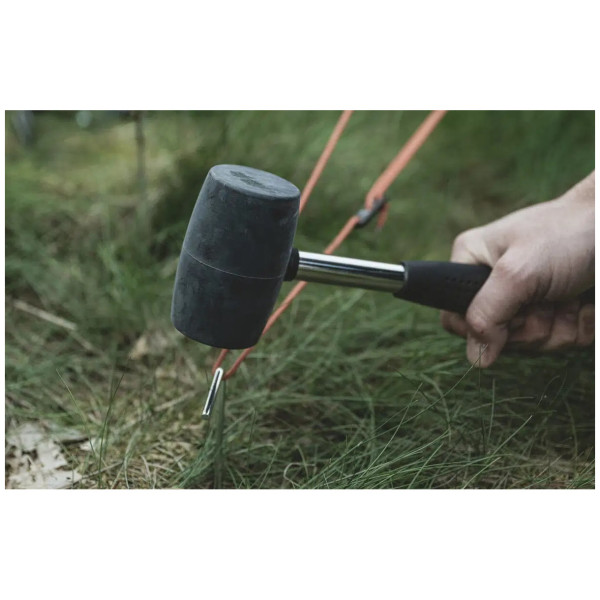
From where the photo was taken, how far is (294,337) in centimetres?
197

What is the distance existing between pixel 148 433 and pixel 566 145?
6.50 ft

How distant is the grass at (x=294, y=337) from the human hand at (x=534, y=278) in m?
0.11

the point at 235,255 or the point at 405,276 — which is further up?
the point at 235,255

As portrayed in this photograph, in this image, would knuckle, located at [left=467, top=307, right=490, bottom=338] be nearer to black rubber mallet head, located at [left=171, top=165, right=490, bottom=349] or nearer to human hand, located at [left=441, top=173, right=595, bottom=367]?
human hand, located at [left=441, top=173, right=595, bottom=367]

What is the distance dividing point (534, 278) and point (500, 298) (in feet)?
0.28

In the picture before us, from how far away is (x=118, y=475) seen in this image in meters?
1.51

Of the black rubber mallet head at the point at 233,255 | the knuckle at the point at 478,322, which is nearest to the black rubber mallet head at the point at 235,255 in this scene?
the black rubber mallet head at the point at 233,255

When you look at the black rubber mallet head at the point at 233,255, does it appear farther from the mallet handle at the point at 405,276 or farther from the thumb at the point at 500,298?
the thumb at the point at 500,298

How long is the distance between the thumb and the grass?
14cm

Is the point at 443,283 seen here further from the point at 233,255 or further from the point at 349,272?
the point at 233,255

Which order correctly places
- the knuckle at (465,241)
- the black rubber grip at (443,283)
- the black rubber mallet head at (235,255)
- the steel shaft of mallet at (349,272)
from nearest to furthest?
1. the black rubber mallet head at (235,255)
2. the steel shaft of mallet at (349,272)
3. the black rubber grip at (443,283)
4. the knuckle at (465,241)

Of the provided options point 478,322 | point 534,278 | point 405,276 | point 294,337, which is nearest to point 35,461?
point 294,337

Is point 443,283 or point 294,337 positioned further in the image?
point 294,337

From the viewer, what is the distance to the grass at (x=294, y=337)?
1557mm
